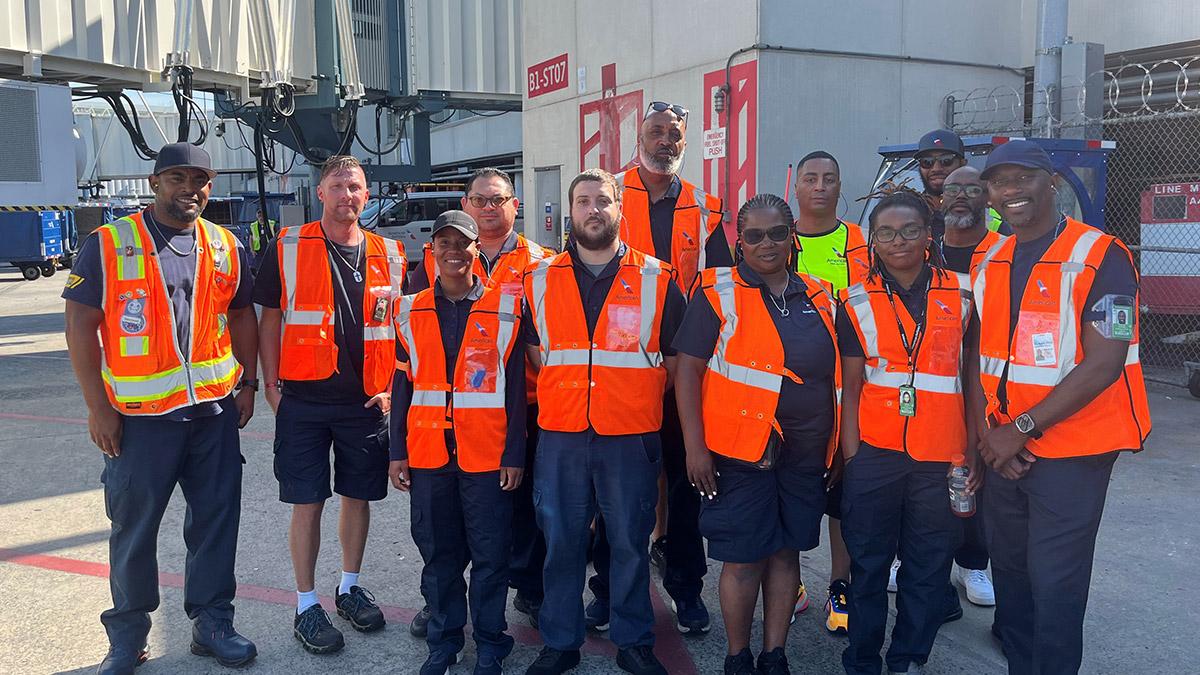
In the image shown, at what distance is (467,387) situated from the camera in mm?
3609

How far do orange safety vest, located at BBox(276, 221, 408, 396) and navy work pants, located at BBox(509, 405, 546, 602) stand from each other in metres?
0.72

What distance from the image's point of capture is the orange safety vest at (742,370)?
3.34 meters

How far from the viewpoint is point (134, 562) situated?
12.0ft

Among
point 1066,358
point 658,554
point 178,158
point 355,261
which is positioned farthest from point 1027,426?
point 178,158

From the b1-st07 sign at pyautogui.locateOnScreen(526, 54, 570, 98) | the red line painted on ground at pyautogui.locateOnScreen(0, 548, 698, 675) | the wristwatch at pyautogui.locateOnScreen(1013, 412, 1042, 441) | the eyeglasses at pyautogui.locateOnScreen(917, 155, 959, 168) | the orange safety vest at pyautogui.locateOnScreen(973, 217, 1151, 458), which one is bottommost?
the red line painted on ground at pyautogui.locateOnScreen(0, 548, 698, 675)

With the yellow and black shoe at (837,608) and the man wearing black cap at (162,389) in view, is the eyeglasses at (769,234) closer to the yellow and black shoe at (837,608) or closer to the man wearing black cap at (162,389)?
the yellow and black shoe at (837,608)

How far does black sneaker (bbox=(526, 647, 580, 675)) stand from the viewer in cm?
362

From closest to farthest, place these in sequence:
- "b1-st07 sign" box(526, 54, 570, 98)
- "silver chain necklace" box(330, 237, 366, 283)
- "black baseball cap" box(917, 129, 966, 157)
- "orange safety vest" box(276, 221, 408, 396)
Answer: "orange safety vest" box(276, 221, 408, 396) < "silver chain necklace" box(330, 237, 366, 283) < "black baseball cap" box(917, 129, 966, 157) < "b1-st07 sign" box(526, 54, 570, 98)

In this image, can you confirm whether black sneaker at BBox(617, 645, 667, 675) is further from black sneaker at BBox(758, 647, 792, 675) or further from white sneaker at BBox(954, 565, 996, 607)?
white sneaker at BBox(954, 565, 996, 607)

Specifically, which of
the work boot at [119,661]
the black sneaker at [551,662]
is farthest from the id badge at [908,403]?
the work boot at [119,661]

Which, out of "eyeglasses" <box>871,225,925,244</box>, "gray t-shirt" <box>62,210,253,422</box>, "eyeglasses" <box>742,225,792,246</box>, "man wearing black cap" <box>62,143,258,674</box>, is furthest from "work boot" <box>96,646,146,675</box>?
"eyeglasses" <box>871,225,925,244</box>

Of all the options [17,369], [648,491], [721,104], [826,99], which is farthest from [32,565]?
[826,99]

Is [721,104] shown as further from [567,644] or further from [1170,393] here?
[567,644]

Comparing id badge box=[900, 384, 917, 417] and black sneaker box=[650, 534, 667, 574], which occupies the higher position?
id badge box=[900, 384, 917, 417]
